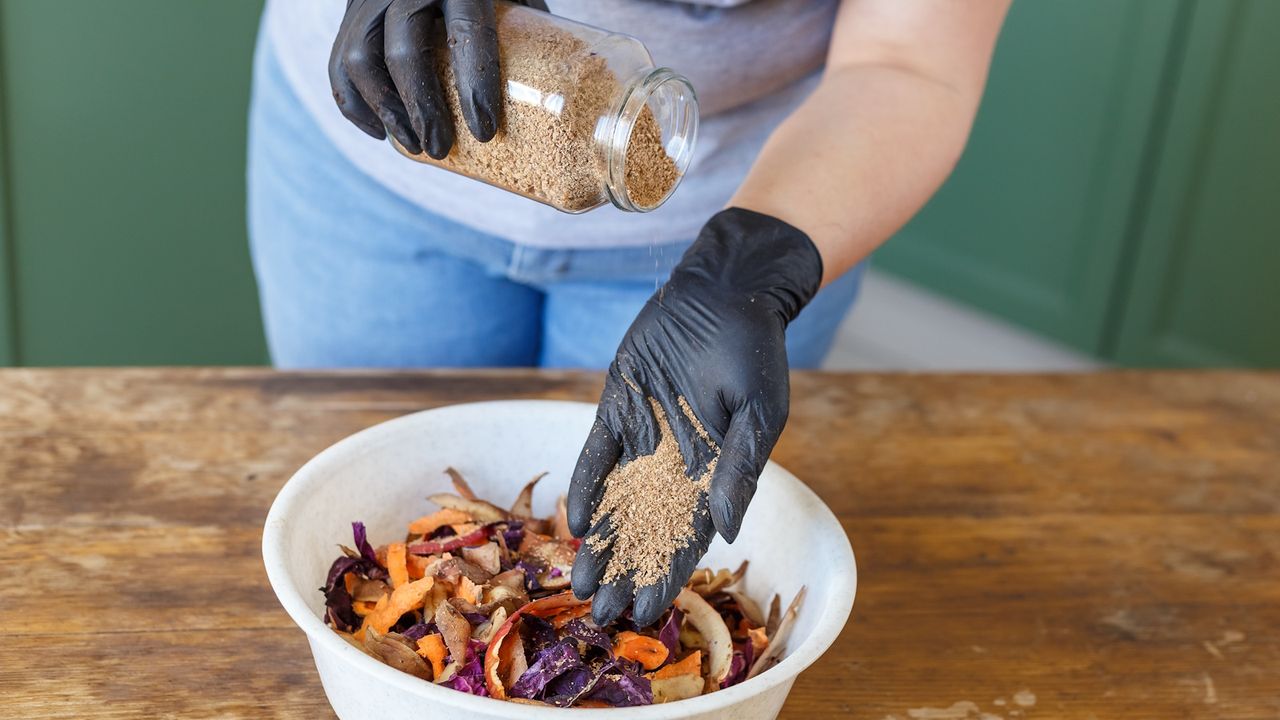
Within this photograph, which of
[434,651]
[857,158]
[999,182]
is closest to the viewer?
[434,651]

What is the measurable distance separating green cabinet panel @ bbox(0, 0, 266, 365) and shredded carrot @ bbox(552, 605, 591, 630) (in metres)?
1.78

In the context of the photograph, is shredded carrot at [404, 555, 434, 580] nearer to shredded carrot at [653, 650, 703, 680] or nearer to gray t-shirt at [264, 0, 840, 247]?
shredded carrot at [653, 650, 703, 680]

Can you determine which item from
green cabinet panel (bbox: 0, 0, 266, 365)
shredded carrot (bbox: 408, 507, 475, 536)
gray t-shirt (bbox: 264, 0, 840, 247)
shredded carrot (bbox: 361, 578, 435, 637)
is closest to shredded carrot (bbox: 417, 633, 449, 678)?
shredded carrot (bbox: 361, 578, 435, 637)

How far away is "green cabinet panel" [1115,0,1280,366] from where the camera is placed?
7.92 ft

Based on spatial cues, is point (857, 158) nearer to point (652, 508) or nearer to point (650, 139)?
point (650, 139)

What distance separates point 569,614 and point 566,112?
13.7 inches

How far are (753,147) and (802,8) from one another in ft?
0.52

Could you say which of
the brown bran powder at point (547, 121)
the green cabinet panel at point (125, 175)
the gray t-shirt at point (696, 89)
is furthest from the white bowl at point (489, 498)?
the green cabinet panel at point (125, 175)

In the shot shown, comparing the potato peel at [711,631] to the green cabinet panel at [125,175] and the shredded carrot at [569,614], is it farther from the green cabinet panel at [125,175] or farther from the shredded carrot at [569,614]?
the green cabinet panel at [125,175]

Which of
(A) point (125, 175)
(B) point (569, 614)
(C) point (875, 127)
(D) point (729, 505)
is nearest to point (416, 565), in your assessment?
(B) point (569, 614)

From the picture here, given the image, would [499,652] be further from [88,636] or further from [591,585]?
[88,636]

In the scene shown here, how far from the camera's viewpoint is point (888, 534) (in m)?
1.07

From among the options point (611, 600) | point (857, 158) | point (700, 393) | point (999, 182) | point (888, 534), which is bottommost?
point (999, 182)

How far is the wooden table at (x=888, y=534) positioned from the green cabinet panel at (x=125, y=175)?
3.82 ft
